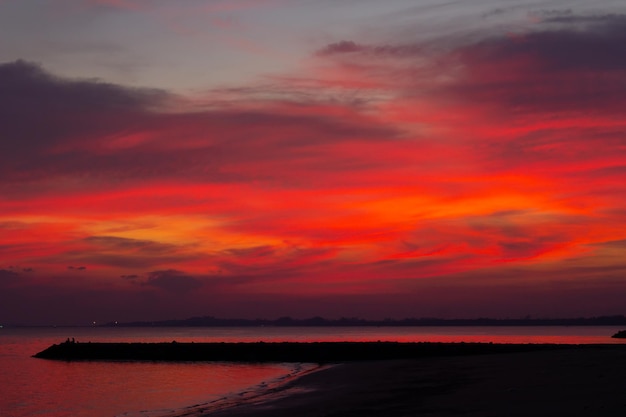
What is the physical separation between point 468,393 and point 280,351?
60.0 meters

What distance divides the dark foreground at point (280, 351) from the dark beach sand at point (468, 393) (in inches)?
1098

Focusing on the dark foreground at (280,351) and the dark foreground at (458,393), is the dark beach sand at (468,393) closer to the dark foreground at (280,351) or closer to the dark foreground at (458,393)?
the dark foreground at (458,393)

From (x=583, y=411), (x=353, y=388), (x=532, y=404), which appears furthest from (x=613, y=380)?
(x=353, y=388)

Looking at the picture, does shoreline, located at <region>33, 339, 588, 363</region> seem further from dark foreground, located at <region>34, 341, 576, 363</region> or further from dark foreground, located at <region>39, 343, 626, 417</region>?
dark foreground, located at <region>39, 343, 626, 417</region>

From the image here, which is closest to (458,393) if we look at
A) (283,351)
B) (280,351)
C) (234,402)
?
(234,402)

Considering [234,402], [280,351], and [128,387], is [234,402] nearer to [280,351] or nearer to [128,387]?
[128,387]

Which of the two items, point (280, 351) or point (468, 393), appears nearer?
point (468, 393)

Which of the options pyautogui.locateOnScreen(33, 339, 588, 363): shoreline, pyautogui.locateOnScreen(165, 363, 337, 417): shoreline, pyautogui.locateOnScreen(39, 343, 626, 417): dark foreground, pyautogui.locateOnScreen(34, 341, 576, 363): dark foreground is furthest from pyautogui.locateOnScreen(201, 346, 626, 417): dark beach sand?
pyautogui.locateOnScreen(34, 341, 576, 363): dark foreground

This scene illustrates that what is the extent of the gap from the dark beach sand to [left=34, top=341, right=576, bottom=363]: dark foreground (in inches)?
1098

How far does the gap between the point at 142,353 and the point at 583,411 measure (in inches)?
3265

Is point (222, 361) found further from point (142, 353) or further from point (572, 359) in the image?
point (572, 359)

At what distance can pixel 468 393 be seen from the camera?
30016mm

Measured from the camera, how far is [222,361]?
8775 cm

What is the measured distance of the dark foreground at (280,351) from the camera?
75.2m
